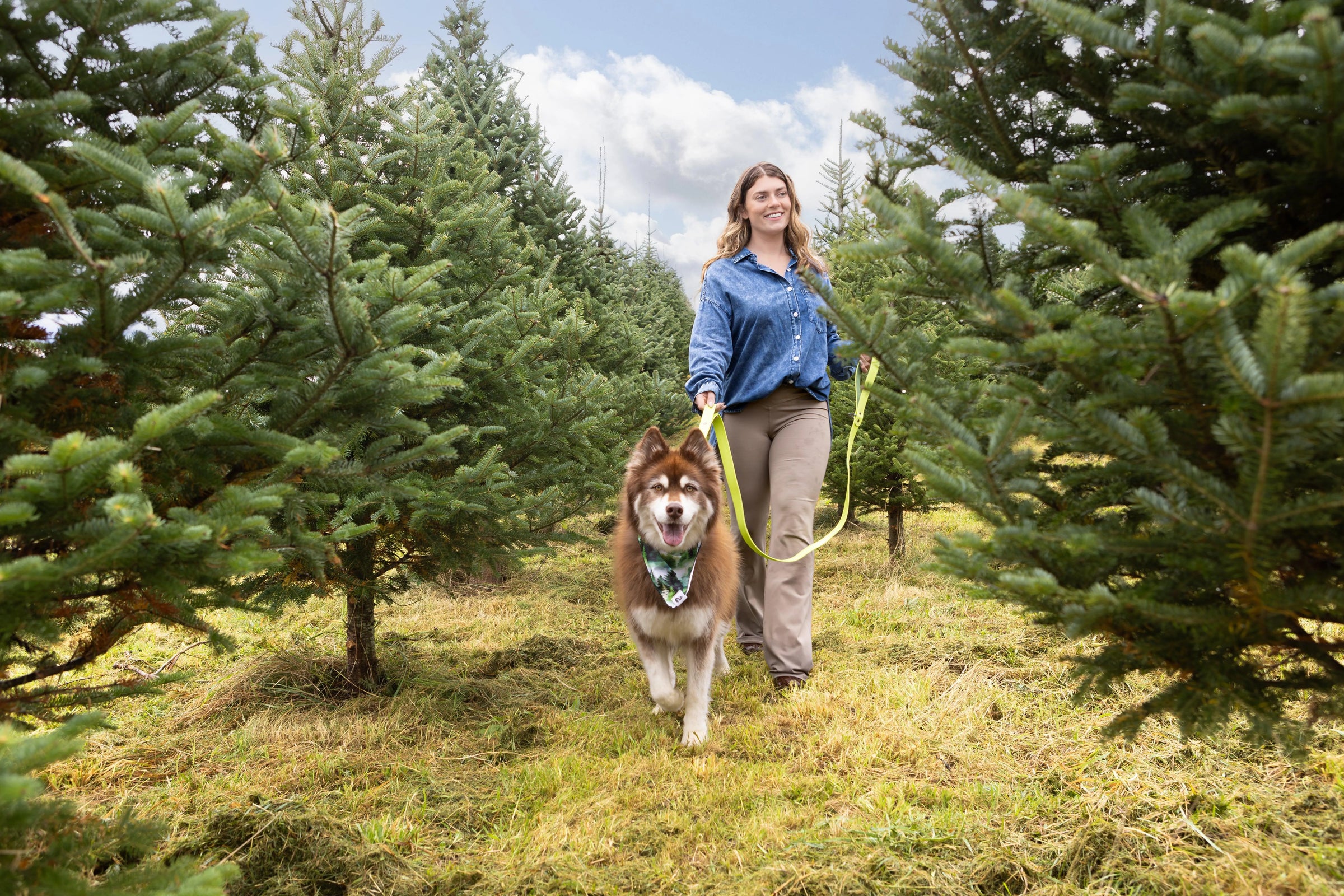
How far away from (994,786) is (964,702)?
1.01 metres

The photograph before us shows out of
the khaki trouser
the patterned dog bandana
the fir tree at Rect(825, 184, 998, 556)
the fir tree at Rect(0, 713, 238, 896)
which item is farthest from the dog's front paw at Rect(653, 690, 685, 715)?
the fir tree at Rect(0, 713, 238, 896)

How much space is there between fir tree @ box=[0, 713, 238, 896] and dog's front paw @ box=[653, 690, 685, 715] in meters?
2.62

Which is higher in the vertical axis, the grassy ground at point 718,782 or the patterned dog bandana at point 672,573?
the patterned dog bandana at point 672,573

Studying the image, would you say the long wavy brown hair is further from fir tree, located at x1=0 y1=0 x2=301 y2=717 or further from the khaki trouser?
fir tree, located at x1=0 y1=0 x2=301 y2=717

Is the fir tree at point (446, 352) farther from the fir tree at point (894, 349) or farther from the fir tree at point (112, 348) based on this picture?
the fir tree at point (894, 349)

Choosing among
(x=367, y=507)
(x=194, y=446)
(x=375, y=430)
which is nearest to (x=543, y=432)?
(x=367, y=507)

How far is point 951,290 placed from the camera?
7.02 feet

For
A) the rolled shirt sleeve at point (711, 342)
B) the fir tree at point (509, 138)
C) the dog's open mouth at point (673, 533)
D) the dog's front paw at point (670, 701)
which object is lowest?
the dog's front paw at point (670, 701)

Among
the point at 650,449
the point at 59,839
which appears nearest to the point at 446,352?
the point at 650,449

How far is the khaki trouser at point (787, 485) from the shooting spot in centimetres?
471

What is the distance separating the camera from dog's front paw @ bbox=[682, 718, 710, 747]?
3.94 metres

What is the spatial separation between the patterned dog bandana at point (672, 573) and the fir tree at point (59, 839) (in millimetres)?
2571

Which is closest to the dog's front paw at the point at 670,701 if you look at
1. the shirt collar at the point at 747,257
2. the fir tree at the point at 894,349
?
the fir tree at the point at 894,349

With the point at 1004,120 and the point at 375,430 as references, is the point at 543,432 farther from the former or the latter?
the point at 1004,120
